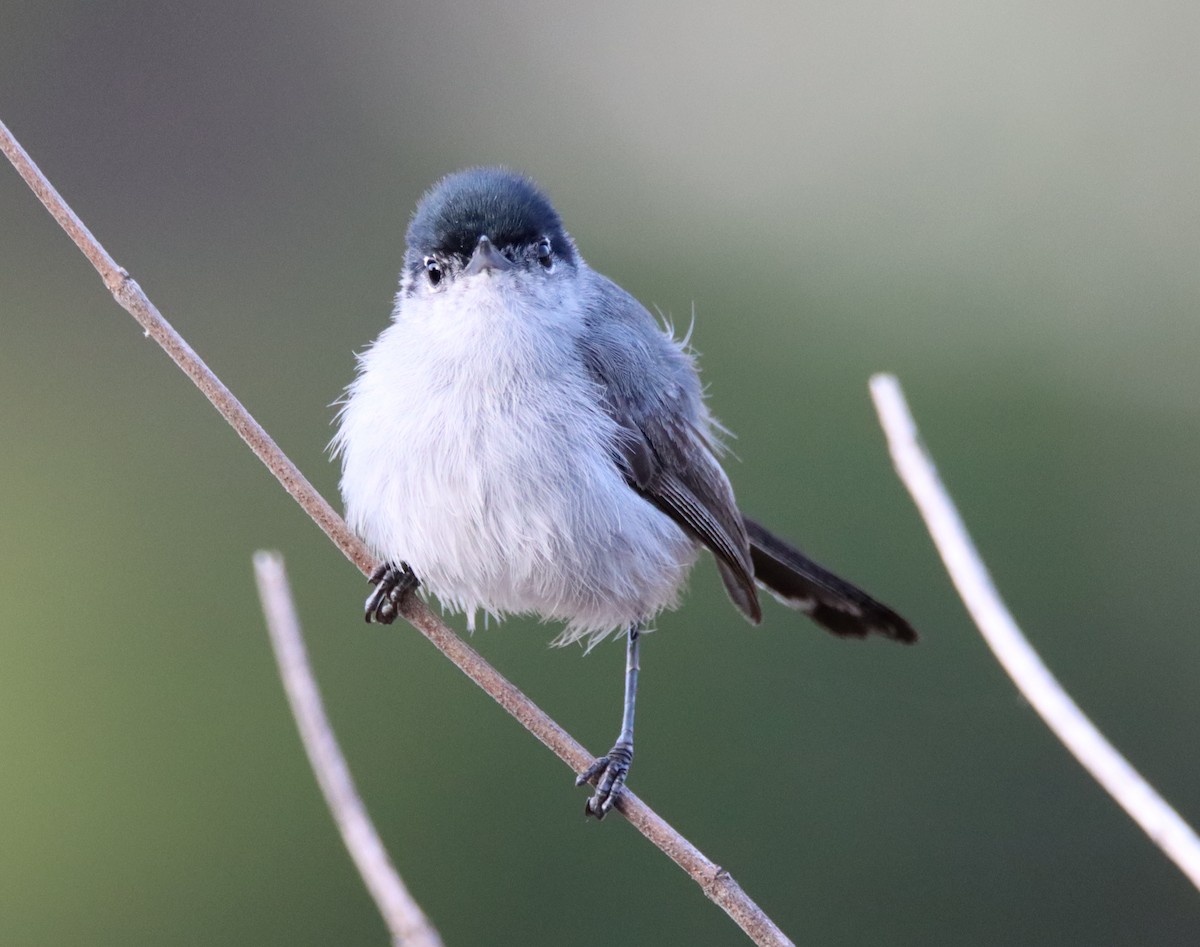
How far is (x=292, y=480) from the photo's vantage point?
178cm

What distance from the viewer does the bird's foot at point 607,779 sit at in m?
2.15

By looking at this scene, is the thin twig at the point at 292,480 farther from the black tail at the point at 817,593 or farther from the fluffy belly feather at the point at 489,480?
the black tail at the point at 817,593

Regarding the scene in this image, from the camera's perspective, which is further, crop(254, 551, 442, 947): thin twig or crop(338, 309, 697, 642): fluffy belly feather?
crop(338, 309, 697, 642): fluffy belly feather

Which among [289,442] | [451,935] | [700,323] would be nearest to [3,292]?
[289,442]

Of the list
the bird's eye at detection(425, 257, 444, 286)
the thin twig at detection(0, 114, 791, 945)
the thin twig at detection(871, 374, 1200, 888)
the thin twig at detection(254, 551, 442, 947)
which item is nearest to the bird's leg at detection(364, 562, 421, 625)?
the thin twig at detection(0, 114, 791, 945)

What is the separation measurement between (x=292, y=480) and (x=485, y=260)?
645 millimetres

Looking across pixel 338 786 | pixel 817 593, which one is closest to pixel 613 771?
pixel 817 593

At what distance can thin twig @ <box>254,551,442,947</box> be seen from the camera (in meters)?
1.10

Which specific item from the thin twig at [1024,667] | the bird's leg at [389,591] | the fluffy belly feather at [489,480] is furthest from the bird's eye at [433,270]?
the thin twig at [1024,667]

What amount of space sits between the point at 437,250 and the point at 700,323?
7.99 ft

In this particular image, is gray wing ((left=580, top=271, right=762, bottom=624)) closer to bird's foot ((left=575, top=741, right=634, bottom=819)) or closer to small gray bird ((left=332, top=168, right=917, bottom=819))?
small gray bird ((left=332, top=168, right=917, bottom=819))

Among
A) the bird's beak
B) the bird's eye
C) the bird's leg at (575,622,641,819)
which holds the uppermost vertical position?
the bird's beak

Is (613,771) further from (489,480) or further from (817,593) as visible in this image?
(817,593)

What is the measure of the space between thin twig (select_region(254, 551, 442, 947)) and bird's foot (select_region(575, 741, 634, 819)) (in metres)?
0.80
